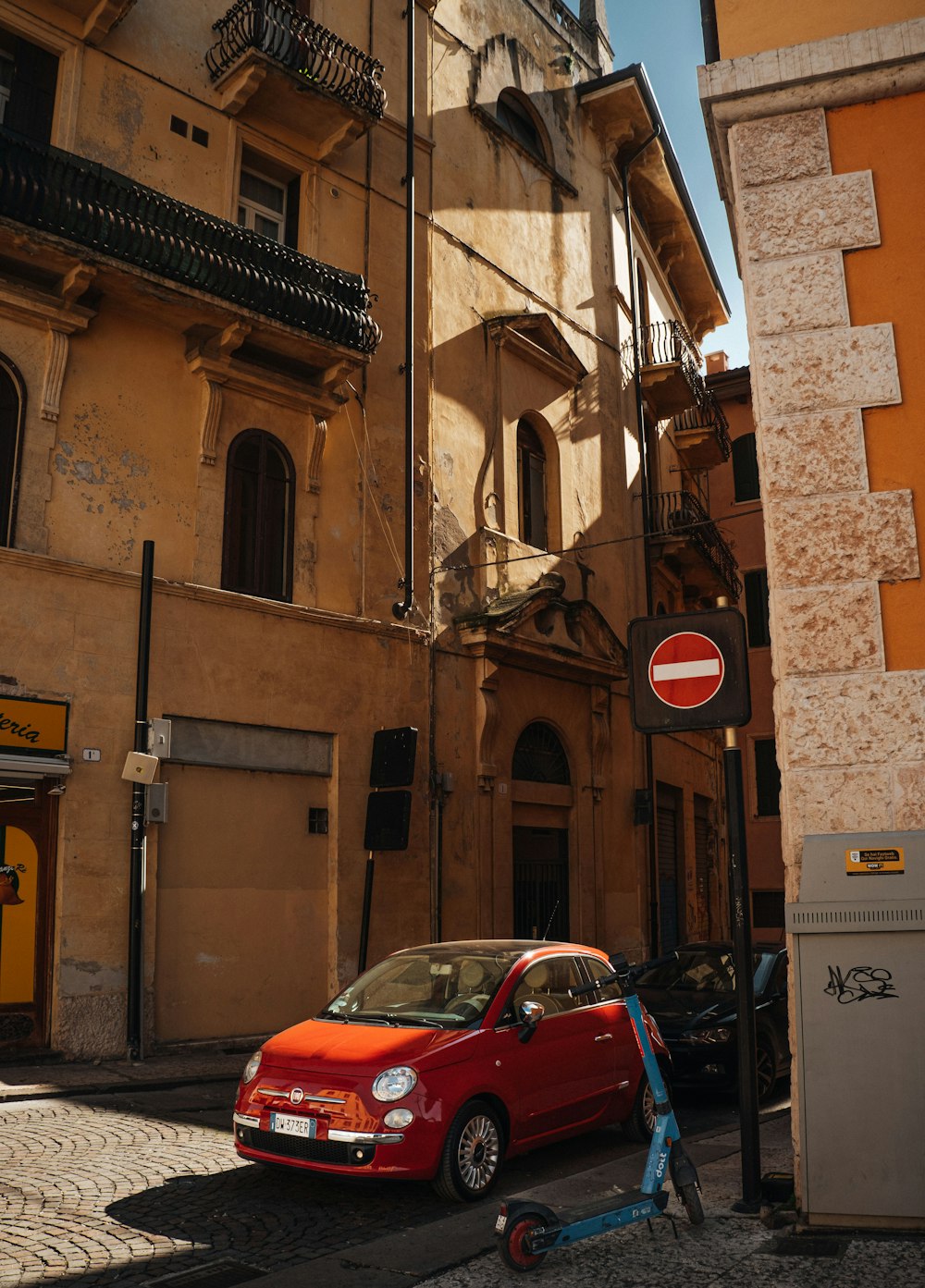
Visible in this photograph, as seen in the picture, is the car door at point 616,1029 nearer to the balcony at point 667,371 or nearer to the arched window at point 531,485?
the arched window at point 531,485

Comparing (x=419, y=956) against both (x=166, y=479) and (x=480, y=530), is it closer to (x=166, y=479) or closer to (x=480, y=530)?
(x=166, y=479)

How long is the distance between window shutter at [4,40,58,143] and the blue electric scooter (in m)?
12.5

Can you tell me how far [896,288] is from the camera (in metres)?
6.47

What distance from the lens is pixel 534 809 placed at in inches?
765

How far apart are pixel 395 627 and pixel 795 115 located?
35.1ft

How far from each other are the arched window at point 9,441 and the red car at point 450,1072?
6837 millimetres

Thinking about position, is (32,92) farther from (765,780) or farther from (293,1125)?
(765,780)

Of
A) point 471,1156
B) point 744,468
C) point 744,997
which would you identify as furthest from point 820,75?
point 744,468

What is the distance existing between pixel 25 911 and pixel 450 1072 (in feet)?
22.6

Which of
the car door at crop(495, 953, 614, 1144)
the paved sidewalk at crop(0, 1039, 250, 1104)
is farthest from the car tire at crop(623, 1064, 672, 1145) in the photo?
the paved sidewalk at crop(0, 1039, 250, 1104)

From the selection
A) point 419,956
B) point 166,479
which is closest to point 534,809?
point 166,479

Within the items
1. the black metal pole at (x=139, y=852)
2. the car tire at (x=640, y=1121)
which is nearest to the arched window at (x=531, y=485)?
the black metal pole at (x=139, y=852)

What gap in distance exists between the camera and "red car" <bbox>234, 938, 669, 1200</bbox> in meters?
6.81

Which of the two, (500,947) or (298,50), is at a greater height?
(298,50)
